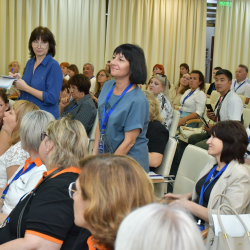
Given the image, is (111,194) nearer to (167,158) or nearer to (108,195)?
(108,195)

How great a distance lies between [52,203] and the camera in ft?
4.39

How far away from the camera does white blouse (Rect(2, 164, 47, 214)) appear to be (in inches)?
70.0

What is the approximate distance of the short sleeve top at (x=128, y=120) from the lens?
84.3 inches

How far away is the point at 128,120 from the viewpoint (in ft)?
7.04

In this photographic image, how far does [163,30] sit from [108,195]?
27.2 feet

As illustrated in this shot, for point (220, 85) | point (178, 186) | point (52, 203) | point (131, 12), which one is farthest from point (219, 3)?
point (52, 203)

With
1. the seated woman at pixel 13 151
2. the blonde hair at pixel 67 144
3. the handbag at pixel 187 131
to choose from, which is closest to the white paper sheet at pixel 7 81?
the seated woman at pixel 13 151

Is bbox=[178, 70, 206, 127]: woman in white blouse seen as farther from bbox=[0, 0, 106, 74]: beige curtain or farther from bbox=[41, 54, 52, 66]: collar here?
bbox=[0, 0, 106, 74]: beige curtain

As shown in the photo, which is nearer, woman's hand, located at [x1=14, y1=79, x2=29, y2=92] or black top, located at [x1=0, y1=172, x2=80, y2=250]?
black top, located at [x1=0, y1=172, x2=80, y2=250]

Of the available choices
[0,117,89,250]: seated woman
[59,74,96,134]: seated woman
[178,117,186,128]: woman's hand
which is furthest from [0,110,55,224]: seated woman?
[178,117,186,128]: woman's hand

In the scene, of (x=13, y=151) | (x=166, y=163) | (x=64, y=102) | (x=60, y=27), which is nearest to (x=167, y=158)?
(x=166, y=163)

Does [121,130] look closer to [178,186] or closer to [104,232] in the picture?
[178,186]

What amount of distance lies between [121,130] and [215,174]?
0.68 m

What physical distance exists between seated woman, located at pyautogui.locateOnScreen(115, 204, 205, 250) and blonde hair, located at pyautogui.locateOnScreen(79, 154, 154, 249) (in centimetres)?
23
